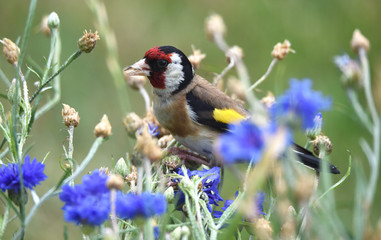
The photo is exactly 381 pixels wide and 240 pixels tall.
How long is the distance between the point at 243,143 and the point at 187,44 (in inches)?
117

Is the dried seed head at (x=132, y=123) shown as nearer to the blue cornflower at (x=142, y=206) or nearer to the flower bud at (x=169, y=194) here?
the flower bud at (x=169, y=194)

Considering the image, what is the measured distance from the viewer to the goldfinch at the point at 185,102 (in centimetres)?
215

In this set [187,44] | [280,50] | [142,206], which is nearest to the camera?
[142,206]

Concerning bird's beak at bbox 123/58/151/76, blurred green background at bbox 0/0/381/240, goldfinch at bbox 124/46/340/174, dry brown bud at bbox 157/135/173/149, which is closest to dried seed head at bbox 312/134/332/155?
dry brown bud at bbox 157/135/173/149

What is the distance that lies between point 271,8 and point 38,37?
54.0 inches

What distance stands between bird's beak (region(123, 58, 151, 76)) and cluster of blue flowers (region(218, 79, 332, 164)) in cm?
133

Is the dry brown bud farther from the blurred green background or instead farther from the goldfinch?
the blurred green background

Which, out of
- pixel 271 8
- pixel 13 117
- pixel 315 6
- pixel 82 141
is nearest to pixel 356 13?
pixel 315 6

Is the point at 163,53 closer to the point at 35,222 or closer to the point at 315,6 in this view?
the point at 35,222

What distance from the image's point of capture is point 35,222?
8.58ft

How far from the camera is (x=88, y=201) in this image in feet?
3.01

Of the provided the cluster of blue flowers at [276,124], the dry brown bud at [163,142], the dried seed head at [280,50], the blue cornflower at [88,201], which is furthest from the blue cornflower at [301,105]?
the dried seed head at [280,50]

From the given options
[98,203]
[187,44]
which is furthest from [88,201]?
[187,44]

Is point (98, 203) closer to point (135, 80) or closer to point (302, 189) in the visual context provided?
point (302, 189)
